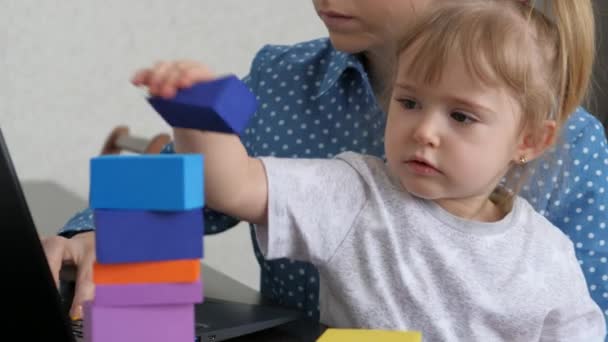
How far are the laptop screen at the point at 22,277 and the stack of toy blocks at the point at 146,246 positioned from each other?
0.04 metres

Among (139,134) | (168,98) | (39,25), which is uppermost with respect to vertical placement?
(168,98)

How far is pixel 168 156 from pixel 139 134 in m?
1.47

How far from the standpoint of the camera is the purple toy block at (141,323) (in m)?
0.52

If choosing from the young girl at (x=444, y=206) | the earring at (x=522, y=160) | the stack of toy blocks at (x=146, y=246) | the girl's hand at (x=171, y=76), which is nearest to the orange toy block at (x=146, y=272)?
the stack of toy blocks at (x=146, y=246)

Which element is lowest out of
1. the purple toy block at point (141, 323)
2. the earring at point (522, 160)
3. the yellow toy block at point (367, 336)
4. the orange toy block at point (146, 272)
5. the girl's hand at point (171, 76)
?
the yellow toy block at point (367, 336)

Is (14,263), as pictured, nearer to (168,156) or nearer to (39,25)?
(168,156)

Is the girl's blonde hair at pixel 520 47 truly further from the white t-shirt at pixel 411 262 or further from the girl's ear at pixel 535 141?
the white t-shirt at pixel 411 262

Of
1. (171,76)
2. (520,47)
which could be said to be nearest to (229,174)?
(171,76)

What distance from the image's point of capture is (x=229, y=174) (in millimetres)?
704

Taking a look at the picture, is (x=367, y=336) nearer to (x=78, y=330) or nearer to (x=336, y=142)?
(x=78, y=330)

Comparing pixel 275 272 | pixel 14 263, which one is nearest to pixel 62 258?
pixel 275 272

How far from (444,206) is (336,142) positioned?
0.26 meters

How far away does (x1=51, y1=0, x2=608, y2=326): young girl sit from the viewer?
3.16ft

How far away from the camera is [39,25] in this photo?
1.77 meters
